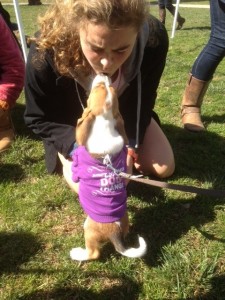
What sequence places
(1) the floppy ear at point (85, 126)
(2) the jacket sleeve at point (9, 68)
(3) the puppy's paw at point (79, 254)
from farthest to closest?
(2) the jacket sleeve at point (9, 68), (3) the puppy's paw at point (79, 254), (1) the floppy ear at point (85, 126)

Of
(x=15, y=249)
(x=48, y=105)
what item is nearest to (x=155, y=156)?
(x=48, y=105)

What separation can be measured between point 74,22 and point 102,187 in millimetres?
915

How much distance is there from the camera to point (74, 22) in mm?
1995

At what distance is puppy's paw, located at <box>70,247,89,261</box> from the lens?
6.93 ft

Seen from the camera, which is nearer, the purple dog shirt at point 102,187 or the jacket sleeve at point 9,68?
the purple dog shirt at point 102,187

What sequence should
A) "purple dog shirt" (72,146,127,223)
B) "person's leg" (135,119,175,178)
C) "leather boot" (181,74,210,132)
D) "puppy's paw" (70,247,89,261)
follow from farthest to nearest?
1. "leather boot" (181,74,210,132)
2. "person's leg" (135,119,175,178)
3. "puppy's paw" (70,247,89,261)
4. "purple dog shirt" (72,146,127,223)

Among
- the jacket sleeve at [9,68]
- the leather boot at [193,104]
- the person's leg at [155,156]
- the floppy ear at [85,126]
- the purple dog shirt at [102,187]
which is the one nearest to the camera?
the floppy ear at [85,126]

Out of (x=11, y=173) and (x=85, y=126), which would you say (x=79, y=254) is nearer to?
(x=85, y=126)

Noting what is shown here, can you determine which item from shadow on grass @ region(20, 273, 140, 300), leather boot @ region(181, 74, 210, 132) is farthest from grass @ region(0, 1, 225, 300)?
leather boot @ region(181, 74, 210, 132)

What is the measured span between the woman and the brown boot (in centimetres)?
67

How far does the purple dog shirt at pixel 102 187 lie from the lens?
1.89 meters

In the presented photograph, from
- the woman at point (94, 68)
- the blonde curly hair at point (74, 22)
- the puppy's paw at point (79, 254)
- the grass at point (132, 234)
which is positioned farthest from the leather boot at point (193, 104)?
the puppy's paw at point (79, 254)

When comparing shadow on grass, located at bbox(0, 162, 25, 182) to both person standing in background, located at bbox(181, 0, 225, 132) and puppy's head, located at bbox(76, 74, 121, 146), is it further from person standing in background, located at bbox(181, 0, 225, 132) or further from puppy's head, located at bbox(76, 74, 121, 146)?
person standing in background, located at bbox(181, 0, 225, 132)

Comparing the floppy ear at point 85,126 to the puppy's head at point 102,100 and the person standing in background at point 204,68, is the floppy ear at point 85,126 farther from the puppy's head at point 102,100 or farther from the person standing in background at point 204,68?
the person standing in background at point 204,68
